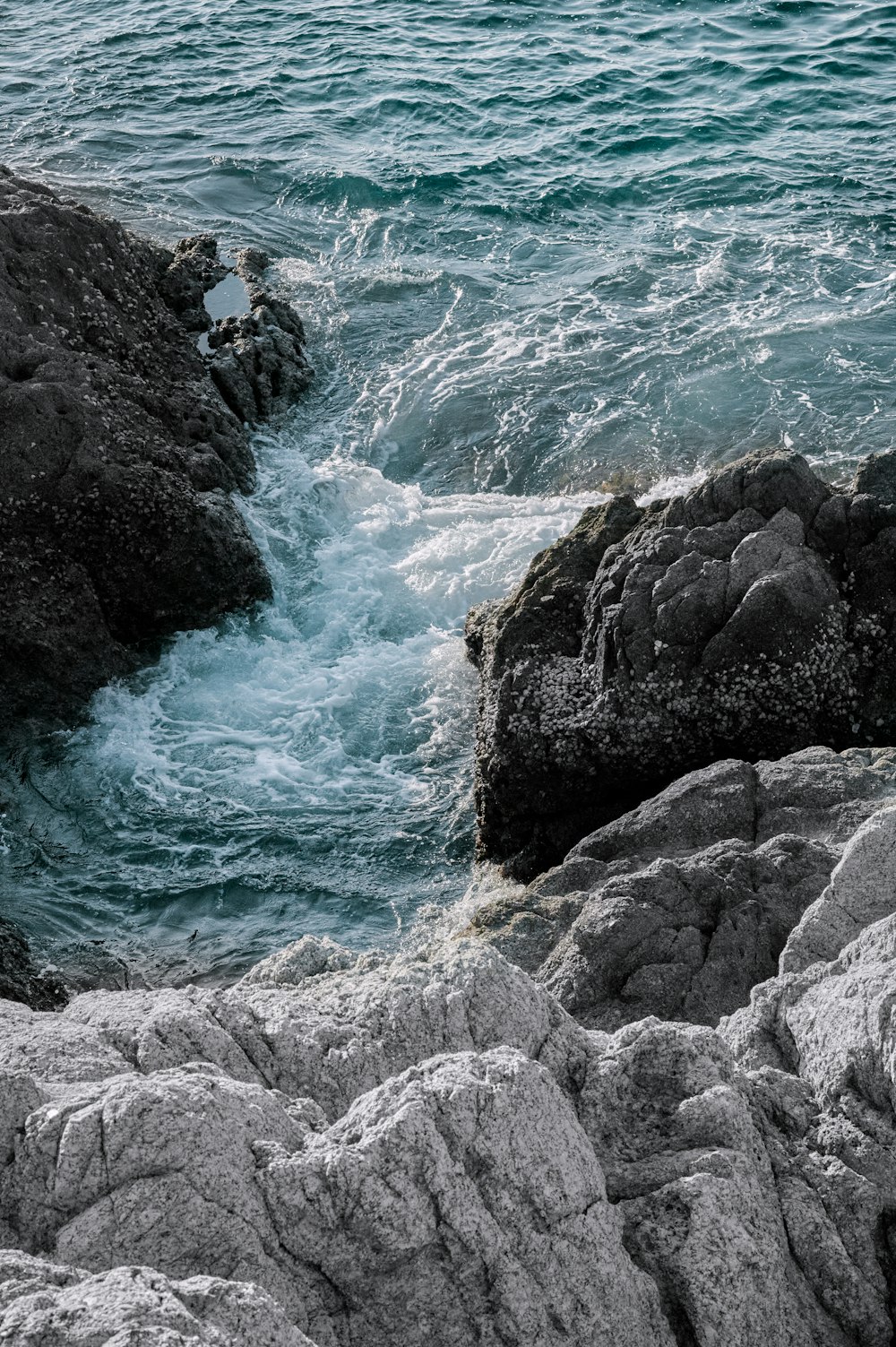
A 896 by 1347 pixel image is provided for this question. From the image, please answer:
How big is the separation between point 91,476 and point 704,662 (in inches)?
350

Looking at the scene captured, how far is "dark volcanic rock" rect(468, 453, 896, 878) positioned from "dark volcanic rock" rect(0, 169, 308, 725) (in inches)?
218

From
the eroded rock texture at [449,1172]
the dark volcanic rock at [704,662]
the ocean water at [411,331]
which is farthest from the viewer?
the ocean water at [411,331]

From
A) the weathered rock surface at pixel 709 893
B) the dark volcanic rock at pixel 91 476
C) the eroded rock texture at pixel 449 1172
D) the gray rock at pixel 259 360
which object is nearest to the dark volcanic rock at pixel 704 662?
the weathered rock surface at pixel 709 893

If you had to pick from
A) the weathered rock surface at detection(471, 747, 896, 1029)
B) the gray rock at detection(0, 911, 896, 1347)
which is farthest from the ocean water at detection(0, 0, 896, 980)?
the gray rock at detection(0, 911, 896, 1347)

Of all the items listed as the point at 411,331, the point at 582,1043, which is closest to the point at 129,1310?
the point at 582,1043

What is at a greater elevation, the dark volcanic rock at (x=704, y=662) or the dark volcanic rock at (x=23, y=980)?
the dark volcanic rock at (x=704, y=662)

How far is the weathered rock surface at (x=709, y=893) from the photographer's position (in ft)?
30.5

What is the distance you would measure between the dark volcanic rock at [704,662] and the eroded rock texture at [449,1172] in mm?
5949

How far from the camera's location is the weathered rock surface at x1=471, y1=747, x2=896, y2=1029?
928 cm

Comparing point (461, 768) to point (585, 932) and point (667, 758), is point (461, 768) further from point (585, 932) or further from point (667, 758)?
point (585, 932)

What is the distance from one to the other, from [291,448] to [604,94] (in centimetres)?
1936

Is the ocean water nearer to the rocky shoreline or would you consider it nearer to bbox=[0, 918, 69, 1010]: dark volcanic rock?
bbox=[0, 918, 69, 1010]: dark volcanic rock

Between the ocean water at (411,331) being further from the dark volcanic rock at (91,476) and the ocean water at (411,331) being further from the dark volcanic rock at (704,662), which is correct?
the dark volcanic rock at (704,662)

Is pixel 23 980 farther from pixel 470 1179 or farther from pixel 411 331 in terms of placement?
pixel 411 331
